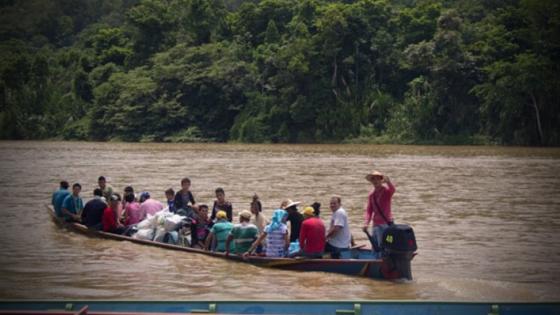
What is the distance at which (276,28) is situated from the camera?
7494cm

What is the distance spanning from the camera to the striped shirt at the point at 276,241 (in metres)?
15.1

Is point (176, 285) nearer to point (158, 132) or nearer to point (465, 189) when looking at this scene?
point (465, 189)

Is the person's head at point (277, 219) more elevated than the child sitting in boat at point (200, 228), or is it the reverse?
the person's head at point (277, 219)

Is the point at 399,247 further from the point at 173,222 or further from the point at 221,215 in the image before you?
the point at 173,222

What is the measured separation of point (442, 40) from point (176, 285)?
4824 centimetres

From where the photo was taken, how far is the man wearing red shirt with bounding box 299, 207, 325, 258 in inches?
578

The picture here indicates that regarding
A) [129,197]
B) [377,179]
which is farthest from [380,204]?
[129,197]

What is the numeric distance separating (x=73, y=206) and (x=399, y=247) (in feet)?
30.3

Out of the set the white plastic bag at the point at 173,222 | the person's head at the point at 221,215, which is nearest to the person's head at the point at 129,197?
the white plastic bag at the point at 173,222

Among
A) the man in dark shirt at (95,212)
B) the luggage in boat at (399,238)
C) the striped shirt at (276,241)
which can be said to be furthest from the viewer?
the man in dark shirt at (95,212)

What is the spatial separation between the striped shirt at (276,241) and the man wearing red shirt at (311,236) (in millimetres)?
341

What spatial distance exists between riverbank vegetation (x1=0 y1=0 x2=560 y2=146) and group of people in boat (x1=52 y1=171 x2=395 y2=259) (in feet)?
131

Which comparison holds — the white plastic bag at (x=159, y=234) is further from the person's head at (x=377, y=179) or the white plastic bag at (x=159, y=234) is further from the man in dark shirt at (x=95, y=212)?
the person's head at (x=377, y=179)

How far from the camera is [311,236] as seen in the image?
48.4 feet
